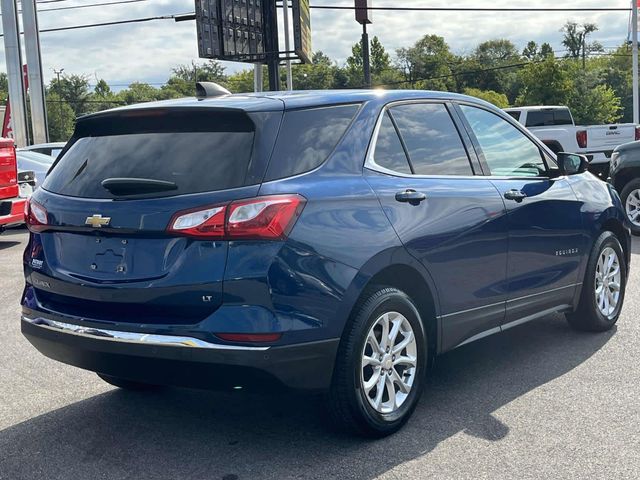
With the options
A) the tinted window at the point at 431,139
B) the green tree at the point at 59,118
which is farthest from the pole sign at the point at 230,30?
the green tree at the point at 59,118

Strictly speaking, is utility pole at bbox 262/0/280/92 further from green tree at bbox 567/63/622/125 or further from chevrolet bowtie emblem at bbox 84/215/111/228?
green tree at bbox 567/63/622/125

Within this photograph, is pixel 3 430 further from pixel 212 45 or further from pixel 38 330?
pixel 212 45

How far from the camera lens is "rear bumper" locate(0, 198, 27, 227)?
438 inches

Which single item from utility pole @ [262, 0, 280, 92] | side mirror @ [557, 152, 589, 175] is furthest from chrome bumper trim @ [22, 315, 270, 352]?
utility pole @ [262, 0, 280, 92]

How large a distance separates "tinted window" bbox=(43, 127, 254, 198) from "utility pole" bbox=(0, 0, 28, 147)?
22.6m

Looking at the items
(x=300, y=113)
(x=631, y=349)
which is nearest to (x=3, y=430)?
(x=300, y=113)

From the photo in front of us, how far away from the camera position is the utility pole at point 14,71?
81.7 feet

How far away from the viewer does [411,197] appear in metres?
4.09

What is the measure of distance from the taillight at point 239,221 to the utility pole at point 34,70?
23.6 meters

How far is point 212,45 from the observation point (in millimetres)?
21312

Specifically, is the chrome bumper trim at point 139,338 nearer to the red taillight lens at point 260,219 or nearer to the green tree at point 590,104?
the red taillight lens at point 260,219

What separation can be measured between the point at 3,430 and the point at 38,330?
2.35 ft

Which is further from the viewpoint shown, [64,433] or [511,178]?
[511,178]

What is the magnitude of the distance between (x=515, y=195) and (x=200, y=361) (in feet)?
8.09
